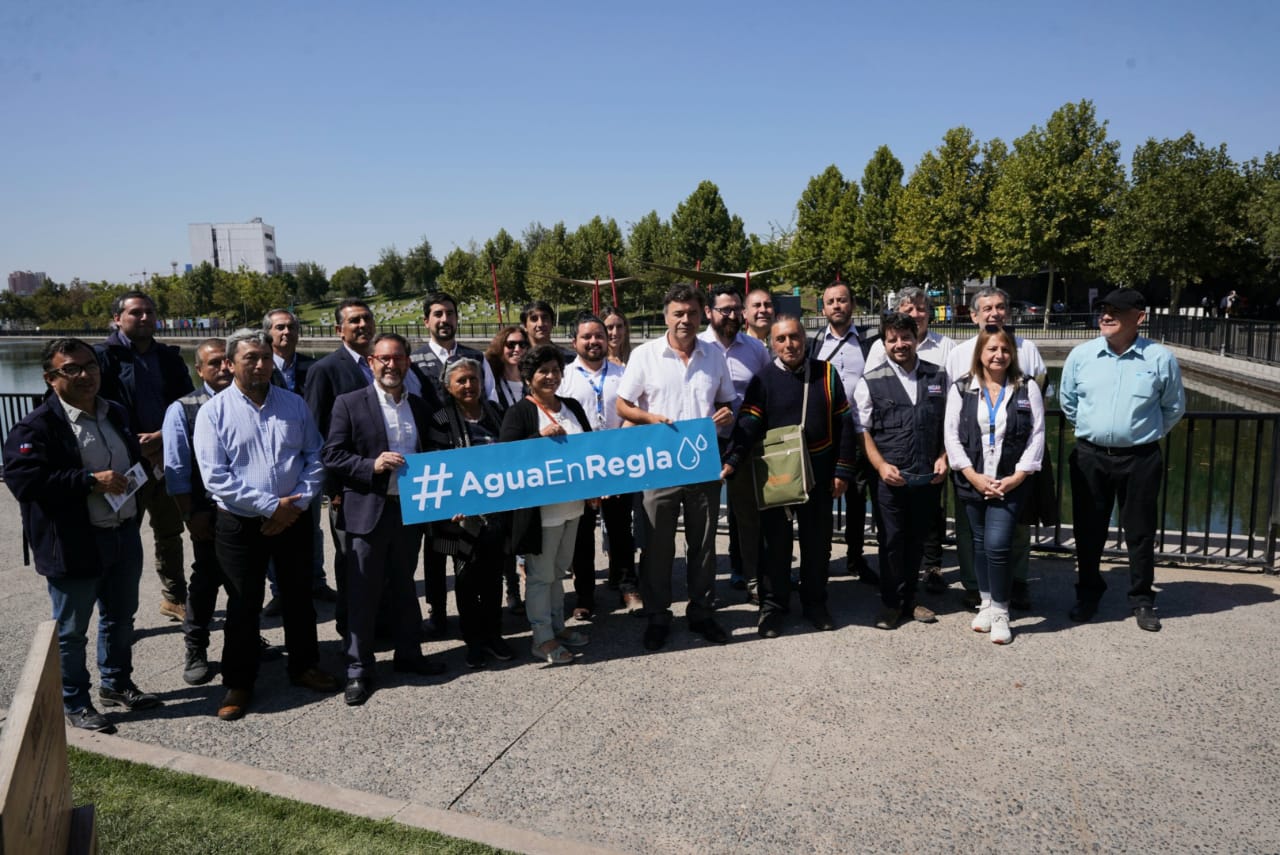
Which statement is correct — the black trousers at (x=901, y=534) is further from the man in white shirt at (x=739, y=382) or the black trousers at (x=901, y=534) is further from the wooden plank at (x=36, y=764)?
the wooden plank at (x=36, y=764)

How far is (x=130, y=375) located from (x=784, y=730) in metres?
4.79

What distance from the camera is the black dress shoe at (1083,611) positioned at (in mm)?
5297

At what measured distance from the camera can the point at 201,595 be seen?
4.93m

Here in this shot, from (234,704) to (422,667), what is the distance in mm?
1005

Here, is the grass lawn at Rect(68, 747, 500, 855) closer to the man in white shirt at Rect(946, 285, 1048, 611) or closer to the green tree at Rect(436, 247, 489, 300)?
the man in white shirt at Rect(946, 285, 1048, 611)

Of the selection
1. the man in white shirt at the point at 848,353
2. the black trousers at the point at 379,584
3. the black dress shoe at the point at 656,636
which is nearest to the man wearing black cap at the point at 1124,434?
the man in white shirt at the point at 848,353

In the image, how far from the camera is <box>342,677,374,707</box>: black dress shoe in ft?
14.8

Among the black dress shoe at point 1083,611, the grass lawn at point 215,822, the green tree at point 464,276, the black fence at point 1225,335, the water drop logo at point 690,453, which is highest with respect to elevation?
the green tree at point 464,276

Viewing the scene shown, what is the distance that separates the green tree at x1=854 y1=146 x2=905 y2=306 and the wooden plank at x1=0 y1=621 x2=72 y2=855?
56.3m

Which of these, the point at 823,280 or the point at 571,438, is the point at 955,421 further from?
the point at 823,280

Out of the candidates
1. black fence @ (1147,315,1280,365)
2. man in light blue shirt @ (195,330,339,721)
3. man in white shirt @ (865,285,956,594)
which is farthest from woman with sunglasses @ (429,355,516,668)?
black fence @ (1147,315,1280,365)

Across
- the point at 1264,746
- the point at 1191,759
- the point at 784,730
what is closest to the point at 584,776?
the point at 784,730

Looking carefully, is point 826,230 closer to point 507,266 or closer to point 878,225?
point 878,225

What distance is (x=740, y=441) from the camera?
17.0ft
